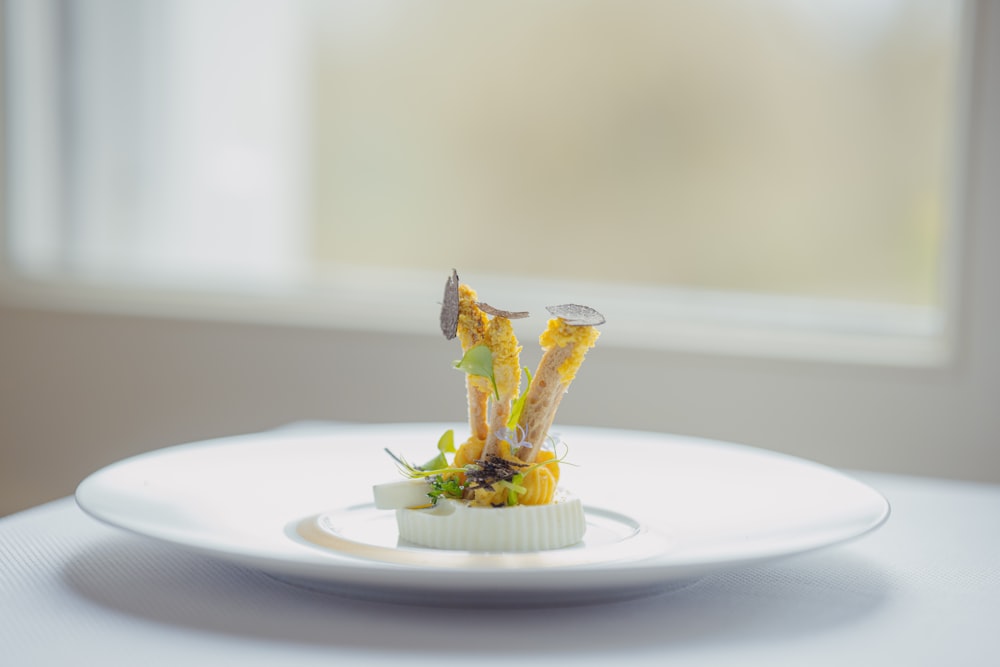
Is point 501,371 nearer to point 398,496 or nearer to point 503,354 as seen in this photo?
point 503,354

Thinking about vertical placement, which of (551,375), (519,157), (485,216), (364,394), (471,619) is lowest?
(364,394)

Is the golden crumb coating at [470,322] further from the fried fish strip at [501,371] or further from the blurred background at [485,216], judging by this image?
the blurred background at [485,216]

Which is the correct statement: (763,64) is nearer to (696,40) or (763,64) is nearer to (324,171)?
(696,40)

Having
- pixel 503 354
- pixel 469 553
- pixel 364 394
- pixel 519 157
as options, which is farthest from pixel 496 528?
pixel 519 157

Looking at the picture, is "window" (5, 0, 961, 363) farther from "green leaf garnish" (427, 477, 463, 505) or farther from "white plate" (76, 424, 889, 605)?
"green leaf garnish" (427, 477, 463, 505)

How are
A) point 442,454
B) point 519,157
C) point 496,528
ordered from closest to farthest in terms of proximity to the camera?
1. point 496,528
2. point 442,454
3. point 519,157

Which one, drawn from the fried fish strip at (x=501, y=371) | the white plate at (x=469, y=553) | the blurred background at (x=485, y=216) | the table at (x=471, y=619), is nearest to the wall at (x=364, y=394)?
the blurred background at (x=485, y=216)
